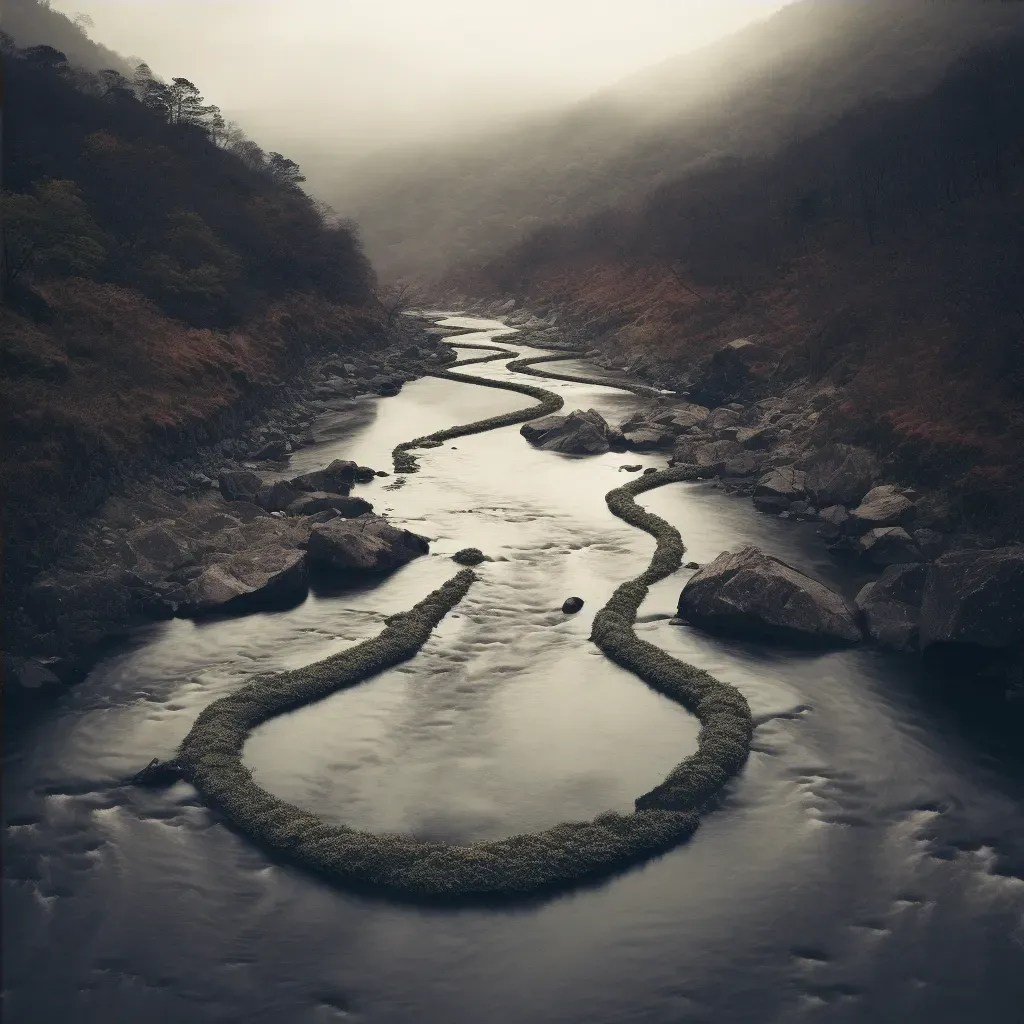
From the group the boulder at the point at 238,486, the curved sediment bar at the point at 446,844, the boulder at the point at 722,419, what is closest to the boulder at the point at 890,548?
the curved sediment bar at the point at 446,844

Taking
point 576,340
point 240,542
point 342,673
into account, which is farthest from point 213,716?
point 576,340

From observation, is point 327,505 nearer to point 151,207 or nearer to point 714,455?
point 714,455

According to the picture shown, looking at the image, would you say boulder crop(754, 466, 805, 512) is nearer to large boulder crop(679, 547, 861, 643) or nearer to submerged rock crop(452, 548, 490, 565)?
large boulder crop(679, 547, 861, 643)

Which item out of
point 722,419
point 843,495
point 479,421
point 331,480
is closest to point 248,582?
point 331,480

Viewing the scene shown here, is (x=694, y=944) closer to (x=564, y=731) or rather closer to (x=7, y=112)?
(x=564, y=731)

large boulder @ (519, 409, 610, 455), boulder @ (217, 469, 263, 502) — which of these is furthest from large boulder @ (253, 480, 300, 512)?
large boulder @ (519, 409, 610, 455)

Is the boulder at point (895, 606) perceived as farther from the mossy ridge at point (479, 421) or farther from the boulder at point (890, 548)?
the mossy ridge at point (479, 421)
